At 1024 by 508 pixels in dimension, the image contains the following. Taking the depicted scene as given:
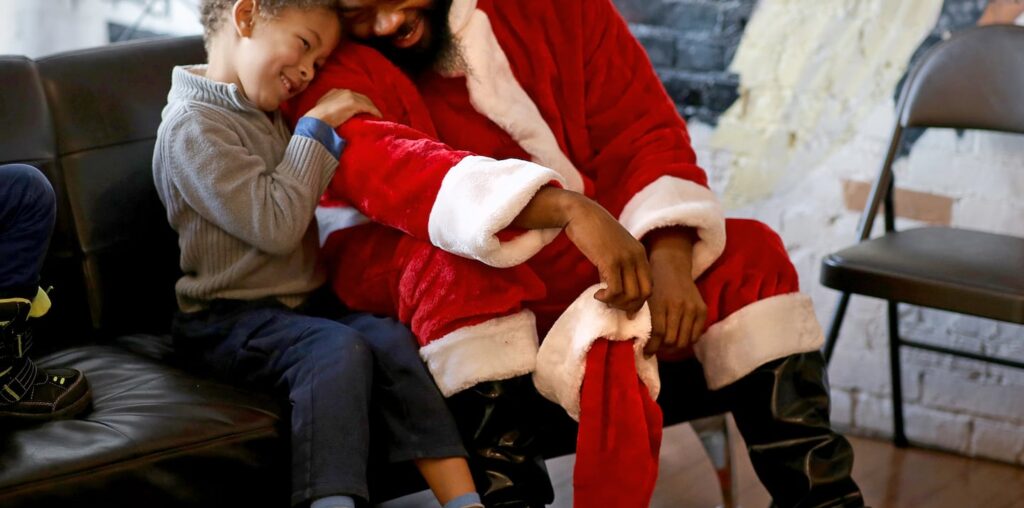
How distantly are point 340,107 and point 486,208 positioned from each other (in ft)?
1.15

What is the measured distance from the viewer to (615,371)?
1.58 m

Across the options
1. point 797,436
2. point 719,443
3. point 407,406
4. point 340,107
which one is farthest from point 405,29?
point 719,443

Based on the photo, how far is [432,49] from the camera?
73.5 inches

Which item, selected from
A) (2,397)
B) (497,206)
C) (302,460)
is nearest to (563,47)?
(497,206)

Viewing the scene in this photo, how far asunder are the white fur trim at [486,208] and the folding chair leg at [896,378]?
3.95 feet

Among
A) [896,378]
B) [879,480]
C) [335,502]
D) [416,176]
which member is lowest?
[879,480]

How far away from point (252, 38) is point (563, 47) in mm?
523

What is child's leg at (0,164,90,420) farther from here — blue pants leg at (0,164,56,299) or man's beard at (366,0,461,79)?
man's beard at (366,0,461,79)

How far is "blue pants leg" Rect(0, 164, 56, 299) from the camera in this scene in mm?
1539

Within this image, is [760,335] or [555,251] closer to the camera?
[760,335]

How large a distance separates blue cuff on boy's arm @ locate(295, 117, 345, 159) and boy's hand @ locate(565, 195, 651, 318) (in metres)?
0.39

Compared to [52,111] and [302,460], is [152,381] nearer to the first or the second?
[302,460]

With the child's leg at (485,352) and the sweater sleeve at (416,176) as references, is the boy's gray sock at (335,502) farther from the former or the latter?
the sweater sleeve at (416,176)

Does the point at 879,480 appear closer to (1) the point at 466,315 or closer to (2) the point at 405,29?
(1) the point at 466,315
